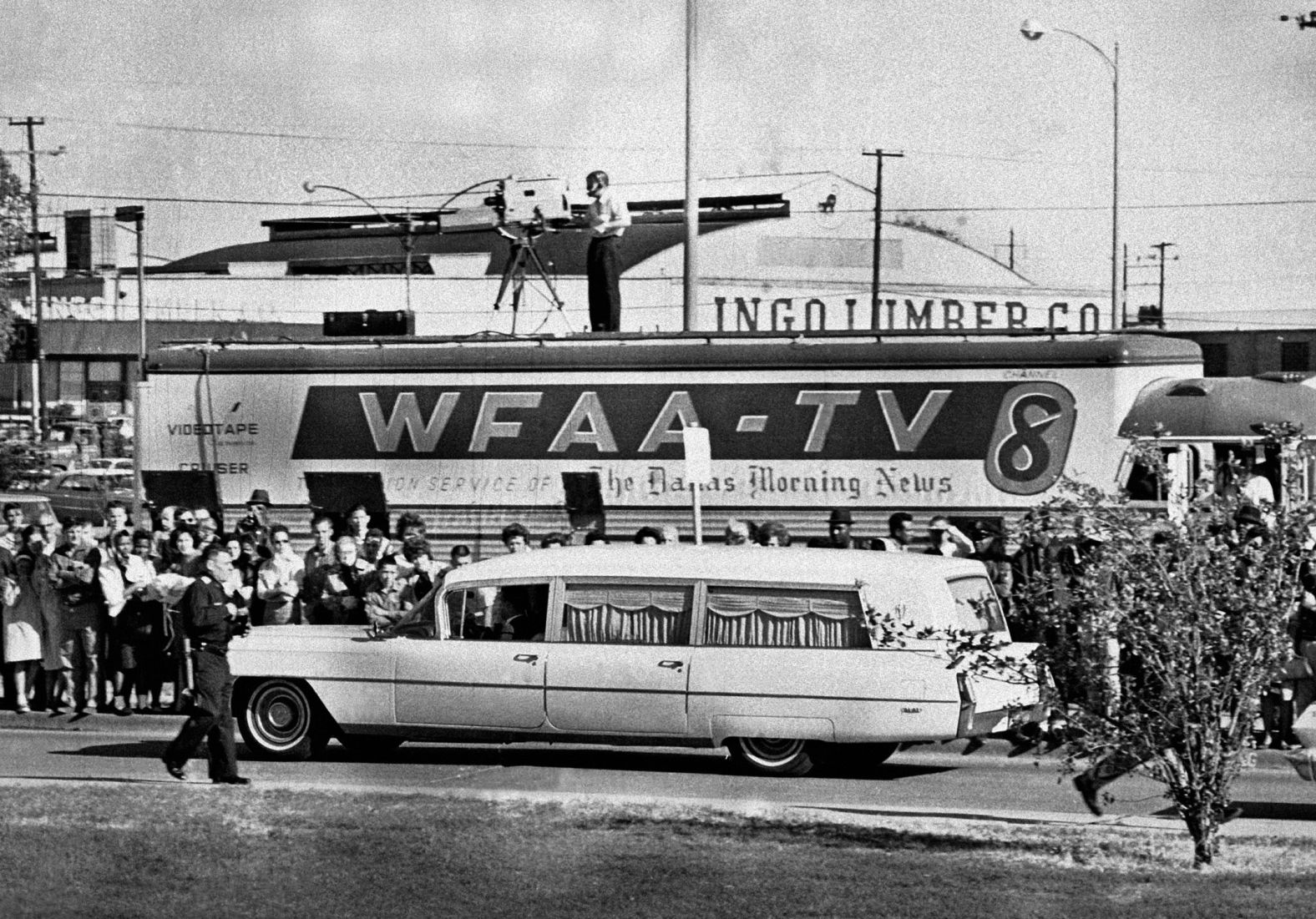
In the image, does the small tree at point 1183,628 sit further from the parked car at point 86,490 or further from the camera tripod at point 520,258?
the parked car at point 86,490

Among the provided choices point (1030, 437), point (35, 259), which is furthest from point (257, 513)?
point (35, 259)

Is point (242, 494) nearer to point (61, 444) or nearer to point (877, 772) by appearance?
point (877, 772)

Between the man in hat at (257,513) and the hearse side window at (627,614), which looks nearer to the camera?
the hearse side window at (627,614)

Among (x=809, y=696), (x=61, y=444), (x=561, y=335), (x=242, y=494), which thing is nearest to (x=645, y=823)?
(x=809, y=696)

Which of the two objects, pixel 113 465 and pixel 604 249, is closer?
pixel 604 249

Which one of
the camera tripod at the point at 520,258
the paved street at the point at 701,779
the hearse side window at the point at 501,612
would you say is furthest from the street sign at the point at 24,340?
the hearse side window at the point at 501,612

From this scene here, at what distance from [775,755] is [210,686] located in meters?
3.84

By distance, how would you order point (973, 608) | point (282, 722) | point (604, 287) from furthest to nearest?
point (604, 287)
point (282, 722)
point (973, 608)

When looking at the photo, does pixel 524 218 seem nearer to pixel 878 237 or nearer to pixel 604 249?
pixel 604 249

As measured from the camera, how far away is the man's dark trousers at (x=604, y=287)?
2370cm

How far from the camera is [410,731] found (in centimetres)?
1457

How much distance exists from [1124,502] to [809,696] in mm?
3753

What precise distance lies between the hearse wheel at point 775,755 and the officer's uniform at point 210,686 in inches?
135

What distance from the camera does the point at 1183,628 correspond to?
10.2 meters
